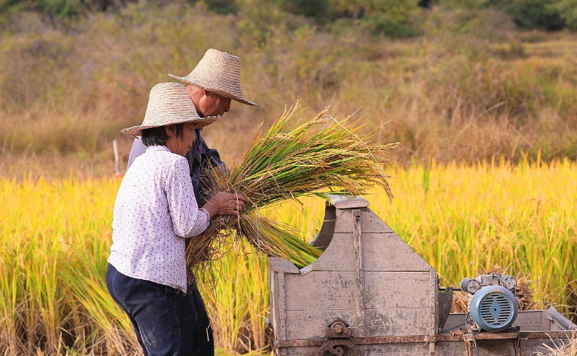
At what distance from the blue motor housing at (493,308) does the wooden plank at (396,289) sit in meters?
0.18

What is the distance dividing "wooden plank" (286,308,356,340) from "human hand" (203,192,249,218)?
16.9 inches

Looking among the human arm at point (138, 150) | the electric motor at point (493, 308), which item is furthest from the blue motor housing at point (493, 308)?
the human arm at point (138, 150)

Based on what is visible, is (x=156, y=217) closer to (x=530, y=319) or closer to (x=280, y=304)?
(x=280, y=304)

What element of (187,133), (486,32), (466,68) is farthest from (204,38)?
(187,133)

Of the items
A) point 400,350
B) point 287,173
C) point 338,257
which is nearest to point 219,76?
point 287,173

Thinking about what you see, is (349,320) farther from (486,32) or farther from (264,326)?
(486,32)

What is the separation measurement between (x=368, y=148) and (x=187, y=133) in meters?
0.67

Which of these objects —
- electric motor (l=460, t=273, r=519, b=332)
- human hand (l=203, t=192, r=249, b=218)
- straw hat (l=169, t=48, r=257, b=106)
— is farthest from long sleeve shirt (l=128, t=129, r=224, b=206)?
→ electric motor (l=460, t=273, r=519, b=332)

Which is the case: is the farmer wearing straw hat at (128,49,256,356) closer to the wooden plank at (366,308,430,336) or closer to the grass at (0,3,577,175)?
the wooden plank at (366,308,430,336)

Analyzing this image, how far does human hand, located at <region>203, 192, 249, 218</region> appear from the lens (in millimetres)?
2701

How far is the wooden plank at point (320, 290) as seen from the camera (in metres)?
2.68

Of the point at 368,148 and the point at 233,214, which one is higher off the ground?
the point at 368,148

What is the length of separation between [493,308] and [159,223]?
122cm

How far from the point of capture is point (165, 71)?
13789mm
